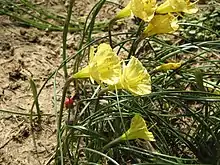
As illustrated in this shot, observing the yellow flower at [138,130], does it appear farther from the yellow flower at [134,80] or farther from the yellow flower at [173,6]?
the yellow flower at [173,6]

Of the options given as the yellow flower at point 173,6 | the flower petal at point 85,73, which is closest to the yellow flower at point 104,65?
the flower petal at point 85,73

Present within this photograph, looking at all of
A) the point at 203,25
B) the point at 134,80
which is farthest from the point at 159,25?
the point at 203,25

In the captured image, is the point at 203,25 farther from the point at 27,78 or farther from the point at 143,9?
the point at 143,9

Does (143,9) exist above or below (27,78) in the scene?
above

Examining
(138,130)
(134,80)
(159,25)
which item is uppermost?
(159,25)

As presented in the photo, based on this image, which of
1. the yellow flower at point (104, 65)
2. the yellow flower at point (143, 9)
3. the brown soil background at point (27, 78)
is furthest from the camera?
the brown soil background at point (27, 78)

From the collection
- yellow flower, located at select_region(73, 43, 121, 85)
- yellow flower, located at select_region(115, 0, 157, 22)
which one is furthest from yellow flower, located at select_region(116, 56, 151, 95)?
yellow flower, located at select_region(115, 0, 157, 22)

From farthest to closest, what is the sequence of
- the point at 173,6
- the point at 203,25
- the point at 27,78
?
the point at 203,25, the point at 27,78, the point at 173,6
